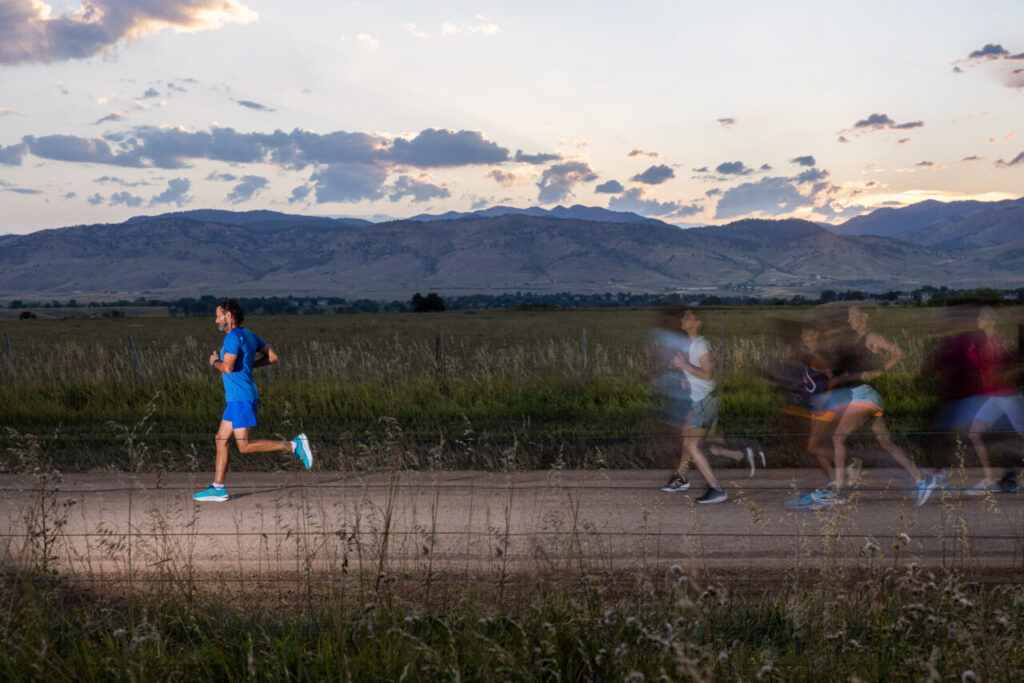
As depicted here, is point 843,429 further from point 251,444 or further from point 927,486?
point 251,444

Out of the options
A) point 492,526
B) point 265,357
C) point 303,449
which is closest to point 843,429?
point 492,526

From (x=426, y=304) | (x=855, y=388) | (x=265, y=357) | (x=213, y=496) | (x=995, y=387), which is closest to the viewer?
(x=995, y=387)

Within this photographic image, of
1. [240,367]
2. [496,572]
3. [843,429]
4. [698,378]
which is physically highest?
[240,367]

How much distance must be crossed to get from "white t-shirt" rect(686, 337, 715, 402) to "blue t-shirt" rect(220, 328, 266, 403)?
4375 mm

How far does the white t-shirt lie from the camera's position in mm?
7410

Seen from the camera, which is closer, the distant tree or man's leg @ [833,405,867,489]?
man's leg @ [833,405,867,489]

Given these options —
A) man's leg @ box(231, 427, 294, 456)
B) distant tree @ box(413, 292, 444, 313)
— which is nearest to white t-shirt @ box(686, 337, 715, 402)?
man's leg @ box(231, 427, 294, 456)

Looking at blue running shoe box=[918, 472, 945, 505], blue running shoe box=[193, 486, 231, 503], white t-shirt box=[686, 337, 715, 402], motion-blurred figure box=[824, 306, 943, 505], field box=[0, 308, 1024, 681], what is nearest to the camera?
field box=[0, 308, 1024, 681]

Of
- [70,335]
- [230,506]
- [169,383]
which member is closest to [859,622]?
[230,506]

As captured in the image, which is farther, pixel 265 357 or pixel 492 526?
pixel 265 357

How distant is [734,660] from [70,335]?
5947 centimetres

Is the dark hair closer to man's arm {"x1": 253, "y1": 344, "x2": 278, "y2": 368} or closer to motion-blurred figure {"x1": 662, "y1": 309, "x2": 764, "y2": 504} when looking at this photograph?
man's arm {"x1": 253, "y1": 344, "x2": 278, "y2": 368}

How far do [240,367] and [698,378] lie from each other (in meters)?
4.61

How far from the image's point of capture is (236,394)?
25.0 ft
